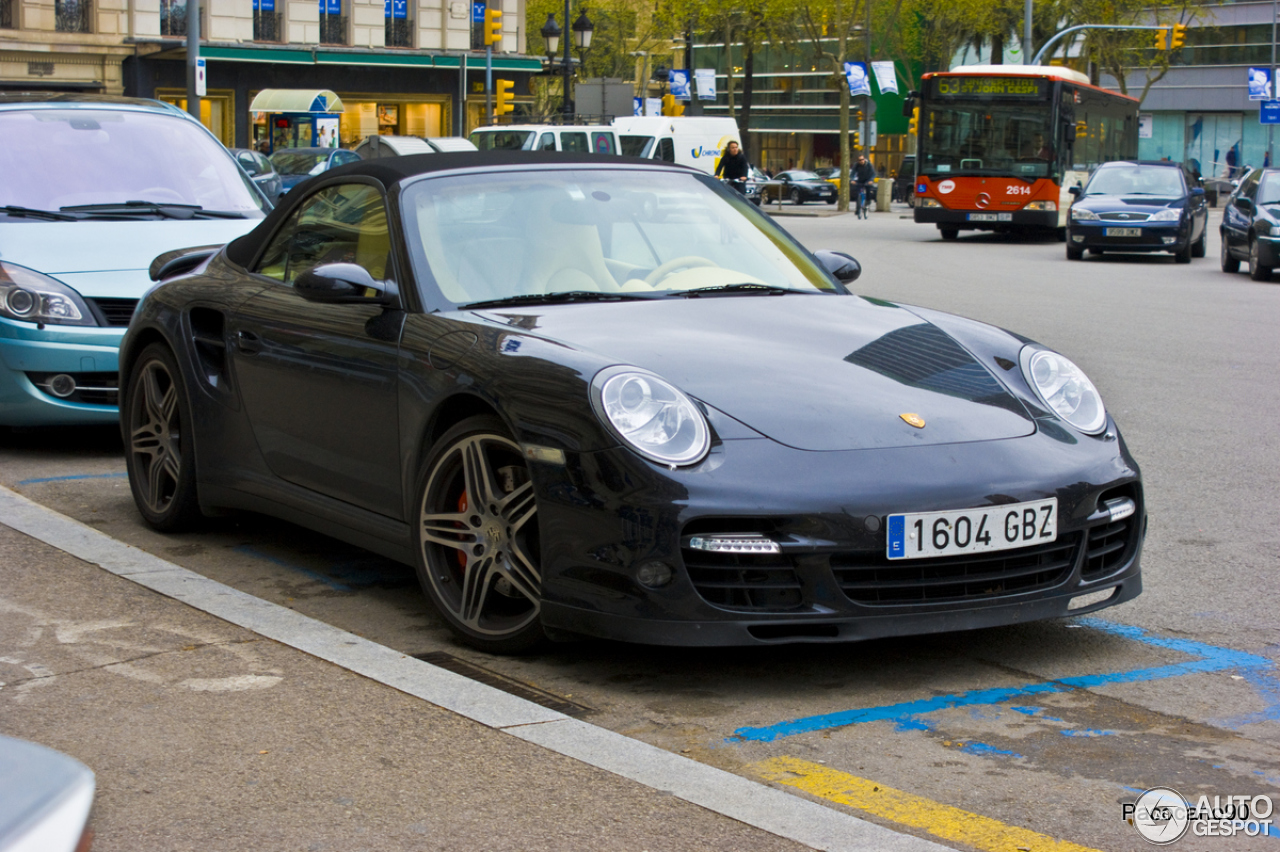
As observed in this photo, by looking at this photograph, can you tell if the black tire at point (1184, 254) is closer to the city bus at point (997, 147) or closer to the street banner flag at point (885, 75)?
the city bus at point (997, 147)

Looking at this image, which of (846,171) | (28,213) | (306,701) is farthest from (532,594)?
(846,171)

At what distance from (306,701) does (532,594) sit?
63 centimetres

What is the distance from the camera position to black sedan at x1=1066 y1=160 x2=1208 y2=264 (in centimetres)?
2444

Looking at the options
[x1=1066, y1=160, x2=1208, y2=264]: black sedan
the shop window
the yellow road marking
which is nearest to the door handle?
the yellow road marking

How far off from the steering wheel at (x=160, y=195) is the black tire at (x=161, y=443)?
8.29 ft

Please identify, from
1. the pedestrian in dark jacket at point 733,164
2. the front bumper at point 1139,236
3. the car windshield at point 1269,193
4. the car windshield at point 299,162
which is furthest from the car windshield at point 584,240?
the pedestrian in dark jacket at point 733,164

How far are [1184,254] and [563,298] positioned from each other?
22.0m

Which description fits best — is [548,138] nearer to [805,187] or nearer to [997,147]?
[997,147]

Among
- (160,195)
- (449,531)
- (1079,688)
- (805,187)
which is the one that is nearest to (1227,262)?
(160,195)

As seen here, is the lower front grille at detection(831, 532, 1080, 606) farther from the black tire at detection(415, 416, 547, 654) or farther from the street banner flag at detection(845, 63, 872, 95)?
the street banner flag at detection(845, 63, 872, 95)

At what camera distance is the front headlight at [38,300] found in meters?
7.51

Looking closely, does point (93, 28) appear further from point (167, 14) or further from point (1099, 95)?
point (1099, 95)

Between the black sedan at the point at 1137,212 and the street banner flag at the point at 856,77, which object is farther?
the street banner flag at the point at 856,77

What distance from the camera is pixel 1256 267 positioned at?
20922 mm
